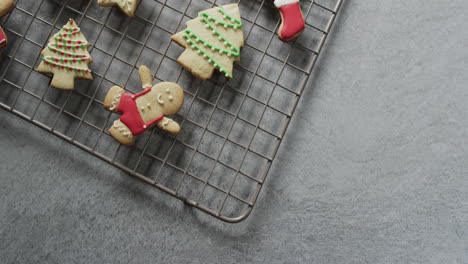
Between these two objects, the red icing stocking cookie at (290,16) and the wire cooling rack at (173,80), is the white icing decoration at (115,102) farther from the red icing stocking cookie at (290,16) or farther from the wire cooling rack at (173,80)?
the red icing stocking cookie at (290,16)

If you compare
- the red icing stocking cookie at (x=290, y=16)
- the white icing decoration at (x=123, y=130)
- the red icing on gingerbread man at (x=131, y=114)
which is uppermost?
the red icing stocking cookie at (x=290, y=16)

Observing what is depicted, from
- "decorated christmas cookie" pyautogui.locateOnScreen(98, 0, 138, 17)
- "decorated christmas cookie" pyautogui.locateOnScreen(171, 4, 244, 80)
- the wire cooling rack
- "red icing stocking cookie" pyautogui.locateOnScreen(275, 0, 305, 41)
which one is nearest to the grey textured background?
the wire cooling rack

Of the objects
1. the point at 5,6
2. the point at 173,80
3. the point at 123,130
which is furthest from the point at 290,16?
the point at 5,6

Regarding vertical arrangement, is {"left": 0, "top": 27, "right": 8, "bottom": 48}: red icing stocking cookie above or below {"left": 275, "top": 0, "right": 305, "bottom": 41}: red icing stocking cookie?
below

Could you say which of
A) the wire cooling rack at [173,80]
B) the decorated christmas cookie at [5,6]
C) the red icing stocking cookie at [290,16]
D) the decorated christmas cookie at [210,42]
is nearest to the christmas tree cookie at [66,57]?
the wire cooling rack at [173,80]

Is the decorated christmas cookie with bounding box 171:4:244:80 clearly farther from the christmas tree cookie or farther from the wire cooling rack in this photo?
the christmas tree cookie
